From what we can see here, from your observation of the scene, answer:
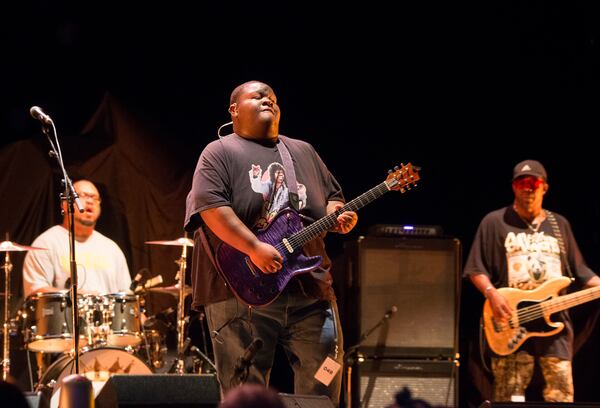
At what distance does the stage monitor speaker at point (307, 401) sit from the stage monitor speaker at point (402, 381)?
9.87 ft

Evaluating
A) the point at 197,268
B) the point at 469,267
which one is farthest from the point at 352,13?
the point at 197,268

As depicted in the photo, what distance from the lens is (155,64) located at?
834 centimetres

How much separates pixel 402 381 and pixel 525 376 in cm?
97

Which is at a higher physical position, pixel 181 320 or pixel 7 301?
pixel 7 301

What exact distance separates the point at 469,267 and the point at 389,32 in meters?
2.54

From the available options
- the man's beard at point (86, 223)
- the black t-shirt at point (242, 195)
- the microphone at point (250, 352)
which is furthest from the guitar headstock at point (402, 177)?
the man's beard at point (86, 223)

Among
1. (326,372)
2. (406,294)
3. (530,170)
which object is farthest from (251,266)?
(530,170)

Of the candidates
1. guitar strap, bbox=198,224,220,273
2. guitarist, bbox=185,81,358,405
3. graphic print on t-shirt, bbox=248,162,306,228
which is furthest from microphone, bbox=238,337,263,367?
graphic print on t-shirt, bbox=248,162,306,228

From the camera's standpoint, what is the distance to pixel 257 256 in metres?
4.49

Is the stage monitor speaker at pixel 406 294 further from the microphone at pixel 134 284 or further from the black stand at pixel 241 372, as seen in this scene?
the black stand at pixel 241 372

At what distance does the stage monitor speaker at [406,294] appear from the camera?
293 inches

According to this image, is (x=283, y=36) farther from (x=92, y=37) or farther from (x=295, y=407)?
(x=295, y=407)

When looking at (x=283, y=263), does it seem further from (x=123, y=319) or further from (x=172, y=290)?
(x=172, y=290)

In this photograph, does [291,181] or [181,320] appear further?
[181,320]
